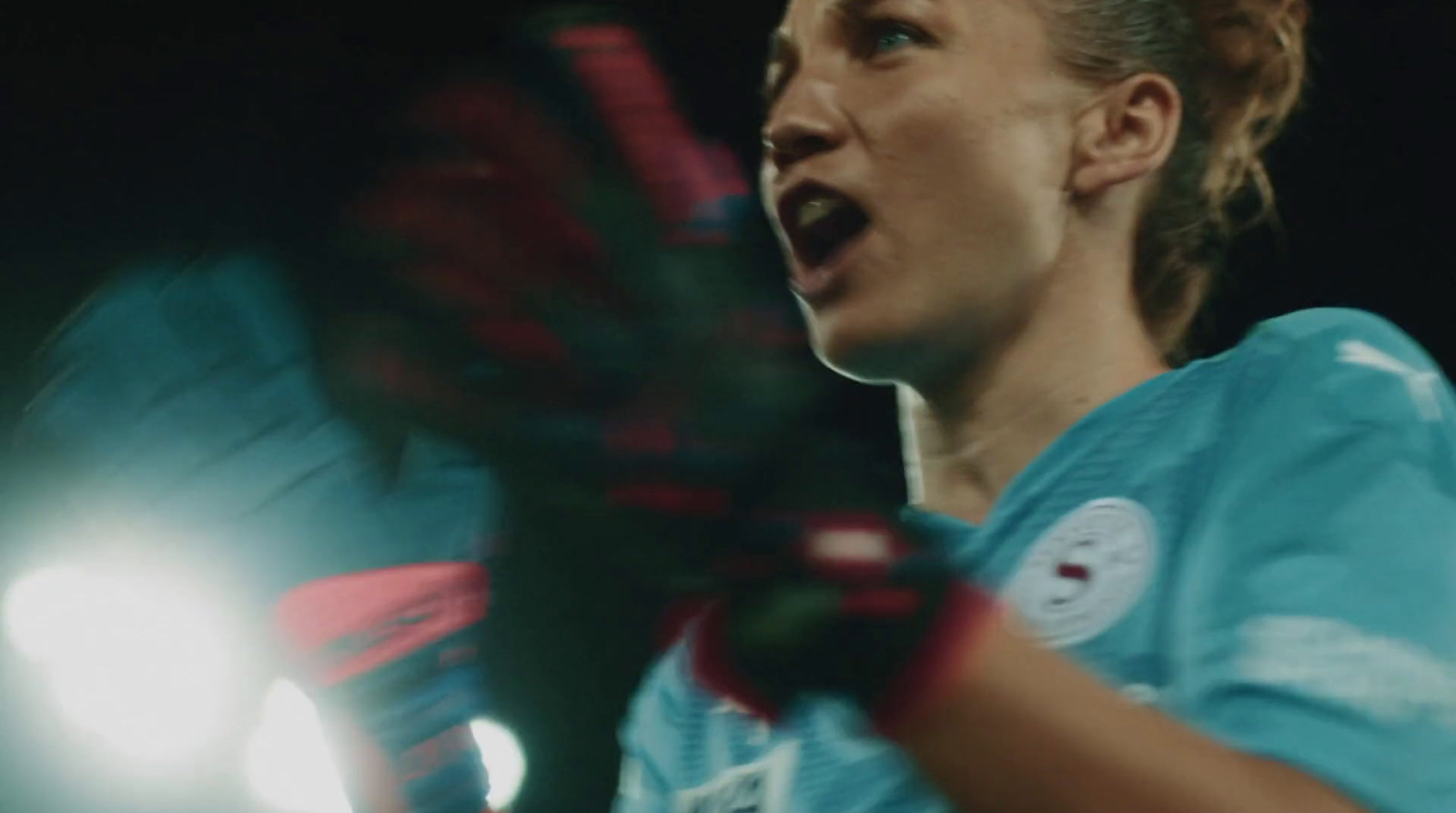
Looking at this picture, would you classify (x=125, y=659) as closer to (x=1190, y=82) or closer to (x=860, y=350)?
(x=860, y=350)

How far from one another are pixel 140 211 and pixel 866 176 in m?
1.63

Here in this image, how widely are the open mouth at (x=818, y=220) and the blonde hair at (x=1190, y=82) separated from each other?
173 millimetres

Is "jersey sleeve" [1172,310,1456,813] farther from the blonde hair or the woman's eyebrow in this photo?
the woman's eyebrow

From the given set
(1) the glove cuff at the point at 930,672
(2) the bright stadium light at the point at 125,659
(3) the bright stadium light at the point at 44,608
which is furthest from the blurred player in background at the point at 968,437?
(3) the bright stadium light at the point at 44,608

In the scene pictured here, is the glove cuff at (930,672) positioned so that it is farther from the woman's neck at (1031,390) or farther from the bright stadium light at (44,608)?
the bright stadium light at (44,608)

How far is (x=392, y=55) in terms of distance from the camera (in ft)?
6.66

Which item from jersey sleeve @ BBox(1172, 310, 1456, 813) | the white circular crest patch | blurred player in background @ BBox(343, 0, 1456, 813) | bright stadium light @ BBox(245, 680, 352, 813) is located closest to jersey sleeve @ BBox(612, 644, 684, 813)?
blurred player in background @ BBox(343, 0, 1456, 813)

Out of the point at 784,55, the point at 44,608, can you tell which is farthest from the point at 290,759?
the point at 784,55

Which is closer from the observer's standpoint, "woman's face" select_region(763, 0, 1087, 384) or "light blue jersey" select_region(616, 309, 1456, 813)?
A: "light blue jersey" select_region(616, 309, 1456, 813)

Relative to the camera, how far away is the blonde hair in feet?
3.15

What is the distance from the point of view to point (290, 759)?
221 cm

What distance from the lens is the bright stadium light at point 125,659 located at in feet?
6.74

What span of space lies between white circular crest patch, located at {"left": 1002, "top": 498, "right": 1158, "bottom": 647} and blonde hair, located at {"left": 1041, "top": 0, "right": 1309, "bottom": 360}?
27 centimetres

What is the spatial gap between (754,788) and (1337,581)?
34 cm
